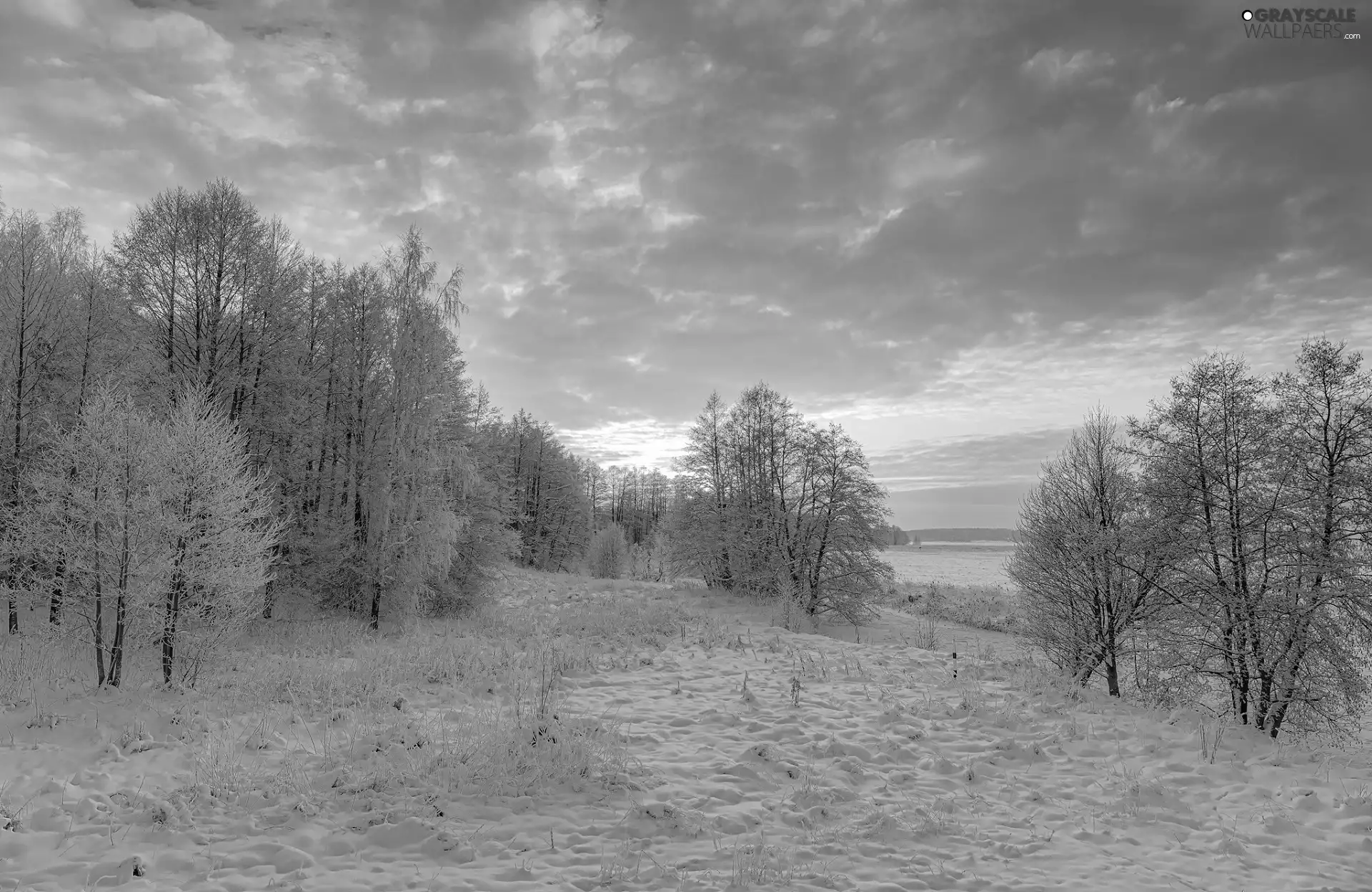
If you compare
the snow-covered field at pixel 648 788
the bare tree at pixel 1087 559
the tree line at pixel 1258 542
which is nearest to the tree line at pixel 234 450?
the snow-covered field at pixel 648 788

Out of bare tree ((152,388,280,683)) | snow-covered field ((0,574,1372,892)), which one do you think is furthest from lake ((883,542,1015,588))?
bare tree ((152,388,280,683))

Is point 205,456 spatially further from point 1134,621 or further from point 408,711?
point 1134,621

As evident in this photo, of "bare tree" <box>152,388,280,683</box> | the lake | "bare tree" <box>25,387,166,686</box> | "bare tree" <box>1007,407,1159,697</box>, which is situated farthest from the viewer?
the lake

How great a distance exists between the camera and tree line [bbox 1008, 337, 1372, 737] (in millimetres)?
10656

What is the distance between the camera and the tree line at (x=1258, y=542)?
1066cm

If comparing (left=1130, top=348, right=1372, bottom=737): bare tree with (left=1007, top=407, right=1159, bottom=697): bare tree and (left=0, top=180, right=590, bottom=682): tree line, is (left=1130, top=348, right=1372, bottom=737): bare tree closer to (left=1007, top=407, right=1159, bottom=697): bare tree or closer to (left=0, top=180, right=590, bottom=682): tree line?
(left=1007, top=407, right=1159, bottom=697): bare tree

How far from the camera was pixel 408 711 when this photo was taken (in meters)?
9.07

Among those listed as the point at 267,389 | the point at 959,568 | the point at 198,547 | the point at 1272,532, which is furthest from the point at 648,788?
the point at 959,568

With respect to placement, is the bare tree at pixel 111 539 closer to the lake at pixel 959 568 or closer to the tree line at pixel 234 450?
the tree line at pixel 234 450

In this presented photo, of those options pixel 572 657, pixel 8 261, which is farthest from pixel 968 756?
pixel 8 261

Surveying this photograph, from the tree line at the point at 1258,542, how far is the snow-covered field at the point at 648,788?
8.73 ft

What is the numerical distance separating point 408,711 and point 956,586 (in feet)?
131

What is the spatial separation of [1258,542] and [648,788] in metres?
13.0

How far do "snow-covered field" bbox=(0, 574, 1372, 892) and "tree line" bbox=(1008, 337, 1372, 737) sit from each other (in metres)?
2.66
